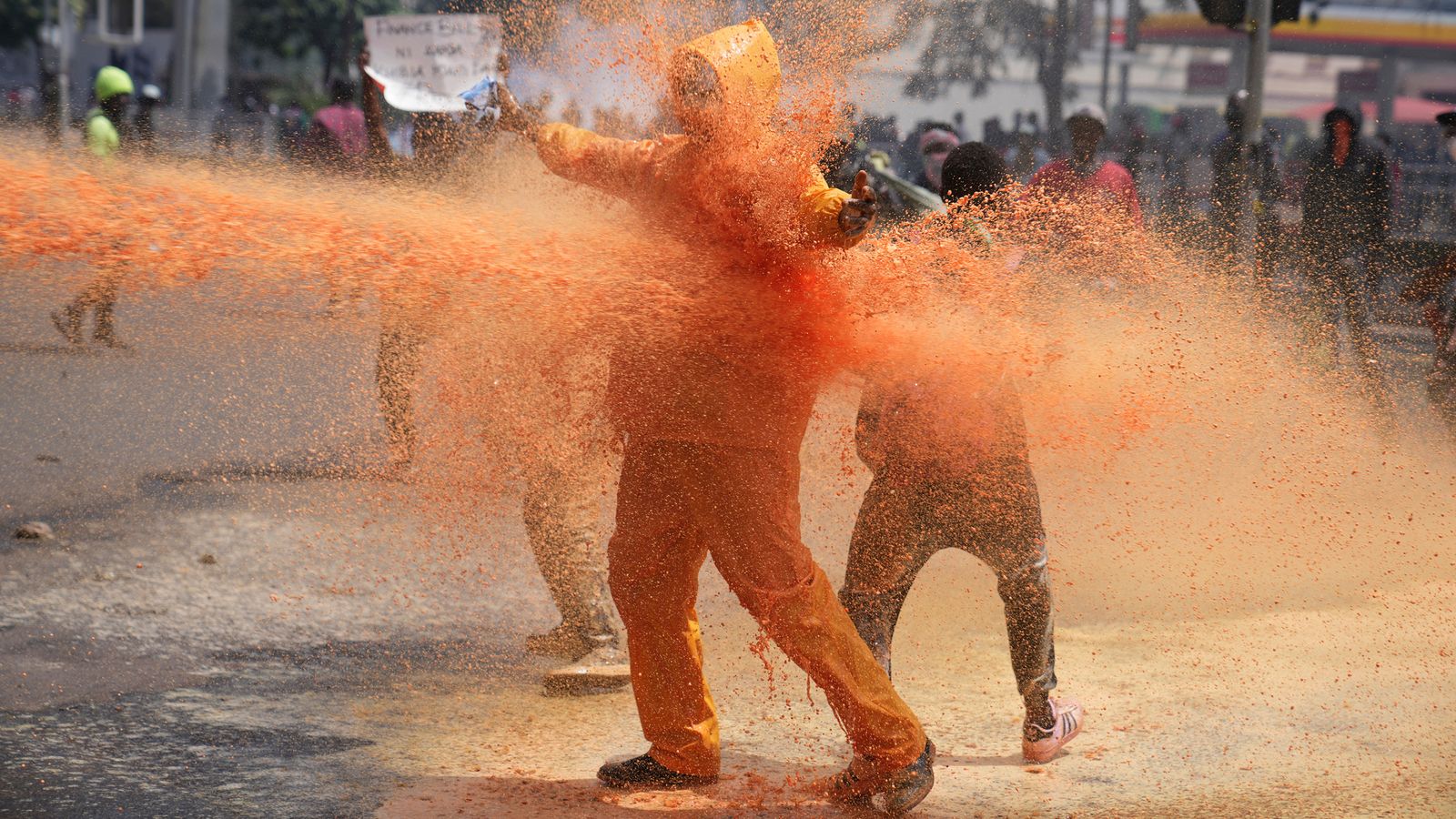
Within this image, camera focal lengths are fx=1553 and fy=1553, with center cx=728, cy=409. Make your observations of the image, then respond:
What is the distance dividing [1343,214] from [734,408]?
7.49 meters

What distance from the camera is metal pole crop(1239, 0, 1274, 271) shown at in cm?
953

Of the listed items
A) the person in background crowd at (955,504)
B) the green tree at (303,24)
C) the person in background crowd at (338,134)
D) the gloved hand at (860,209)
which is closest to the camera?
the gloved hand at (860,209)

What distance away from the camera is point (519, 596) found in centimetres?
528

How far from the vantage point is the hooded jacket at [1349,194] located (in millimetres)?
9648

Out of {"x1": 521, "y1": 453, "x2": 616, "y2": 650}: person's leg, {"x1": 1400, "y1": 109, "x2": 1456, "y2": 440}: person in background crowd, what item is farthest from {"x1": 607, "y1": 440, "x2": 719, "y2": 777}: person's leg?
{"x1": 1400, "y1": 109, "x2": 1456, "y2": 440}: person in background crowd

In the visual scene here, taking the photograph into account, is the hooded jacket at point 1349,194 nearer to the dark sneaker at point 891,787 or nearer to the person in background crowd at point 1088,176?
the person in background crowd at point 1088,176

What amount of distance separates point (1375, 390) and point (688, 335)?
7005 millimetres

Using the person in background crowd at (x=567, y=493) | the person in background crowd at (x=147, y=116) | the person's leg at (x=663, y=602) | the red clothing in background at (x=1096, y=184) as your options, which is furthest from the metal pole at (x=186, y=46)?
the person's leg at (x=663, y=602)

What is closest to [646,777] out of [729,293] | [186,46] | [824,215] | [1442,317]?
[729,293]

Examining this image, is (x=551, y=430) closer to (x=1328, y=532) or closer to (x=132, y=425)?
(x=1328, y=532)

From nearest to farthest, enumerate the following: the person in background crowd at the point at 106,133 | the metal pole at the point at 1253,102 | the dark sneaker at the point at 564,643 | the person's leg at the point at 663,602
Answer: the person's leg at the point at 663,602 < the dark sneaker at the point at 564,643 < the person in background crowd at the point at 106,133 < the metal pole at the point at 1253,102

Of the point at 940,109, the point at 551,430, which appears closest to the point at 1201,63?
the point at 940,109

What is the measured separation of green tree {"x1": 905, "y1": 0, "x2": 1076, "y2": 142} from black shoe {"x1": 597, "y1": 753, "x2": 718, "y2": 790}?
22267mm

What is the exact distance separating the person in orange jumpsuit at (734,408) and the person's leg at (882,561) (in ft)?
1.35
